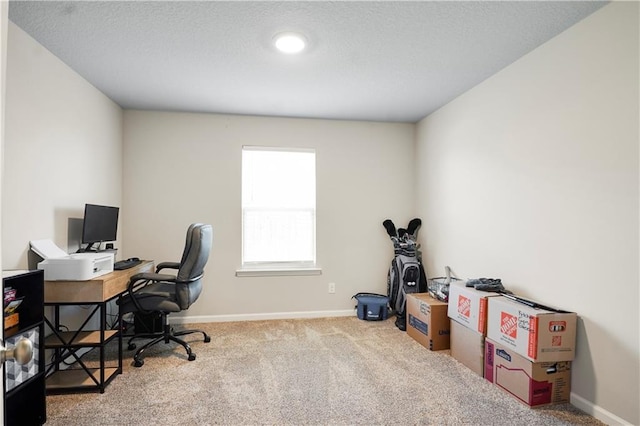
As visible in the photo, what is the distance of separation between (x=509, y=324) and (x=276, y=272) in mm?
2474

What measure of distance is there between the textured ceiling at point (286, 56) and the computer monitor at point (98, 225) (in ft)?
3.68

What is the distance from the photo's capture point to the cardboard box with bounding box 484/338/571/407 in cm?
218

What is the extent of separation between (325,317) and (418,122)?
2624 mm

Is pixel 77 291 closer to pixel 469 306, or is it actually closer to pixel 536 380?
pixel 469 306

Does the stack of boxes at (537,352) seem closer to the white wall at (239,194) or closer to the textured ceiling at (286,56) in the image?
the textured ceiling at (286,56)

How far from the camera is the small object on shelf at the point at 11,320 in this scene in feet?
6.15

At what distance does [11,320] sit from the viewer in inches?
75.8

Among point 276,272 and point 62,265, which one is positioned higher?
point 62,265

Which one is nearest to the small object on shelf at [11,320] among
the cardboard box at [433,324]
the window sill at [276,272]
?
the window sill at [276,272]

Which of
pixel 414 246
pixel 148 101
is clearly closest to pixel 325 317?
pixel 414 246

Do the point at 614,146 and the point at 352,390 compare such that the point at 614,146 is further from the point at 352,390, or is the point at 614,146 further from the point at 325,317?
the point at 325,317

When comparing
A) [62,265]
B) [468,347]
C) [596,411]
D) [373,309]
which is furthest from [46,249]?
[596,411]

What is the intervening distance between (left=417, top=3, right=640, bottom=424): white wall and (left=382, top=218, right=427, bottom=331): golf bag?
0.79m

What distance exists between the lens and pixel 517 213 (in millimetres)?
Result: 2676
